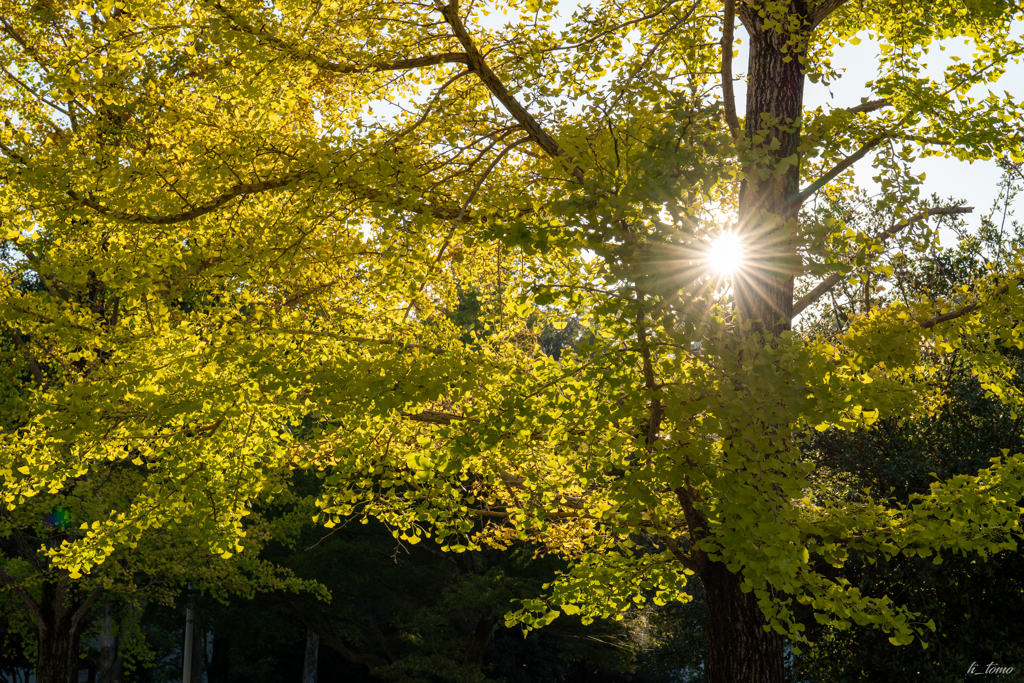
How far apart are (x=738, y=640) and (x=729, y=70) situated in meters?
4.72

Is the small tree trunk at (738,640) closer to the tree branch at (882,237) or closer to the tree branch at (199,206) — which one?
the tree branch at (882,237)

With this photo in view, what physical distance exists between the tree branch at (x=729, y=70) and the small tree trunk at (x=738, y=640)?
373 centimetres

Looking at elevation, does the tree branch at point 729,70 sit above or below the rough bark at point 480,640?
above

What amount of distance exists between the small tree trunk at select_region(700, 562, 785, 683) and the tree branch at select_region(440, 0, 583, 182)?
3.91m

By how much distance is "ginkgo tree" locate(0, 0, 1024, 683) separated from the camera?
476 centimetres

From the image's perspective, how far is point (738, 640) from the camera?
615cm

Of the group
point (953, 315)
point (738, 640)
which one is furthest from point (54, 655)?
point (953, 315)

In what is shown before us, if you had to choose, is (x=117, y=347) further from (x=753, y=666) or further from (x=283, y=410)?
(x=753, y=666)

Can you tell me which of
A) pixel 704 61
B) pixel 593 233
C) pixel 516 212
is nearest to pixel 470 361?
pixel 516 212

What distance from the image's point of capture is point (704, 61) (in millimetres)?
7582

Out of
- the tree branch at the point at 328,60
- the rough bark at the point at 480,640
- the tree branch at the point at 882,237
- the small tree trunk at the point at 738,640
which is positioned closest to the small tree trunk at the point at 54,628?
the rough bark at the point at 480,640

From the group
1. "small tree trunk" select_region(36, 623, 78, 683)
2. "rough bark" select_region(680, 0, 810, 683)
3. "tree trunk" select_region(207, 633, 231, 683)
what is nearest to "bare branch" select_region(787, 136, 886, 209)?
"rough bark" select_region(680, 0, 810, 683)

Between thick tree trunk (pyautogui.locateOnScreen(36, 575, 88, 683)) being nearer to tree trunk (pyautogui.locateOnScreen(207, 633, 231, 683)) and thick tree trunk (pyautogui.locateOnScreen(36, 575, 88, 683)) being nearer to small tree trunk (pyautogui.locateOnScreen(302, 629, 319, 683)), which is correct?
small tree trunk (pyautogui.locateOnScreen(302, 629, 319, 683))

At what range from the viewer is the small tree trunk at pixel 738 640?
6082 millimetres
